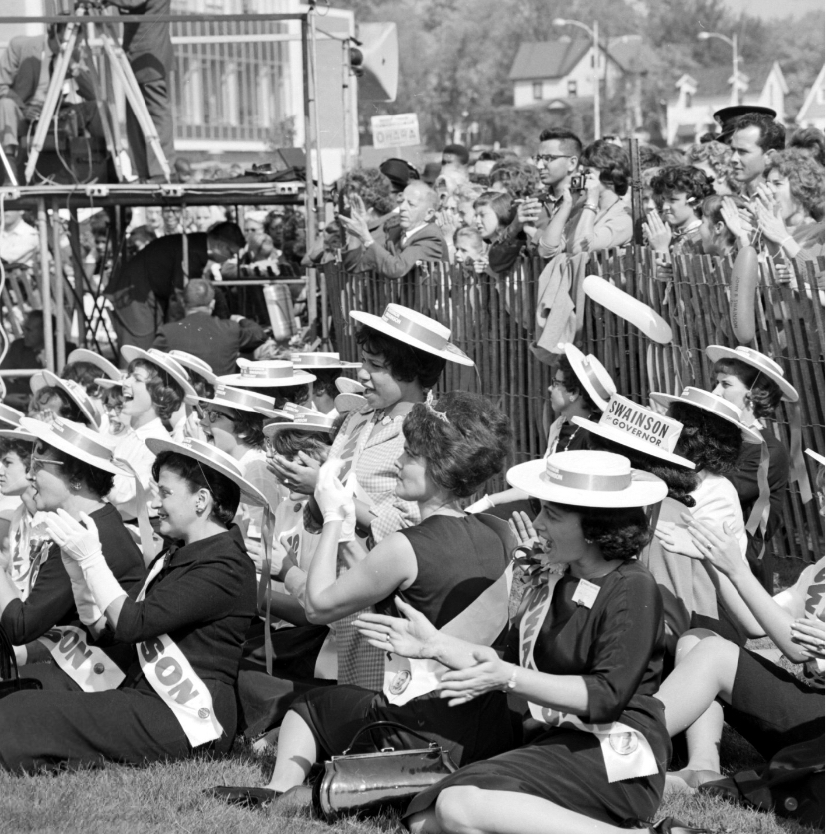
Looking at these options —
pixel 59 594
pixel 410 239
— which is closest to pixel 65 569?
pixel 59 594

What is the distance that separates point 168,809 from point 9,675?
1.10 m

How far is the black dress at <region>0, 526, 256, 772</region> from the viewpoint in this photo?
15.4ft

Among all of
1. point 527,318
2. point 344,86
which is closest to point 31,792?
point 527,318

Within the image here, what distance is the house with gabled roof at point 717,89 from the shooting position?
292 ft

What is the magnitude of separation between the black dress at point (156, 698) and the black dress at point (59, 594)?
28cm

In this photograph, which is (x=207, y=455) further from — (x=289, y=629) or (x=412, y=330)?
(x=289, y=629)

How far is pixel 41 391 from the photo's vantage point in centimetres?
757

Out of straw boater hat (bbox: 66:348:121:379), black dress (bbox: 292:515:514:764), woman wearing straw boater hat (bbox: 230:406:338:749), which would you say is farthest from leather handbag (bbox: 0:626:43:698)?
straw boater hat (bbox: 66:348:121:379)

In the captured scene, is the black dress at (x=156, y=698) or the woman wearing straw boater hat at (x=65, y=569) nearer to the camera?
the black dress at (x=156, y=698)

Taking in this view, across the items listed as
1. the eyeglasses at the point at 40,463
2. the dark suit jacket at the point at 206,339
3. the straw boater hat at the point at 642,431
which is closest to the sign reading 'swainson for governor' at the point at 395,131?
the dark suit jacket at the point at 206,339

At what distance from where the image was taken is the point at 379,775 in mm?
4102

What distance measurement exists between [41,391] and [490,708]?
4.23 meters

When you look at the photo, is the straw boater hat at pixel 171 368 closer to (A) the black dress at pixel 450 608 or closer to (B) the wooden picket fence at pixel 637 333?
(B) the wooden picket fence at pixel 637 333

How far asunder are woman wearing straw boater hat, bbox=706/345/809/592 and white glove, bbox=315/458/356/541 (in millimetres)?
2009
